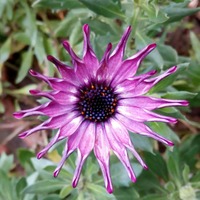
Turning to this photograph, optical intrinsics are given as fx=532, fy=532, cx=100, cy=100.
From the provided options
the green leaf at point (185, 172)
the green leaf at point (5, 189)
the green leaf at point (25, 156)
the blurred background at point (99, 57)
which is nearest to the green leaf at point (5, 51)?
the blurred background at point (99, 57)

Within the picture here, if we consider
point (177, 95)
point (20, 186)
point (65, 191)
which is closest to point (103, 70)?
point (177, 95)

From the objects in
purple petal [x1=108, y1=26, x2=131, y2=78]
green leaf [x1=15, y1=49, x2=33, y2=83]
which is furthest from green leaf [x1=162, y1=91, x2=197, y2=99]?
green leaf [x1=15, y1=49, x2=33, y2=83]

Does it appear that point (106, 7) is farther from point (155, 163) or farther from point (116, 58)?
point (155, 163)

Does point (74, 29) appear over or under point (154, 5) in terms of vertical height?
under

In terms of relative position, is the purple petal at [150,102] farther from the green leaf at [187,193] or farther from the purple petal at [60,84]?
the green leaf at [187,193]

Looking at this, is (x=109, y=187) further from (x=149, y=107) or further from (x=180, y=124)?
(x=180, y=124)

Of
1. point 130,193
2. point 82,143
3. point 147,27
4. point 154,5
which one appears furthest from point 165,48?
point 82,143
